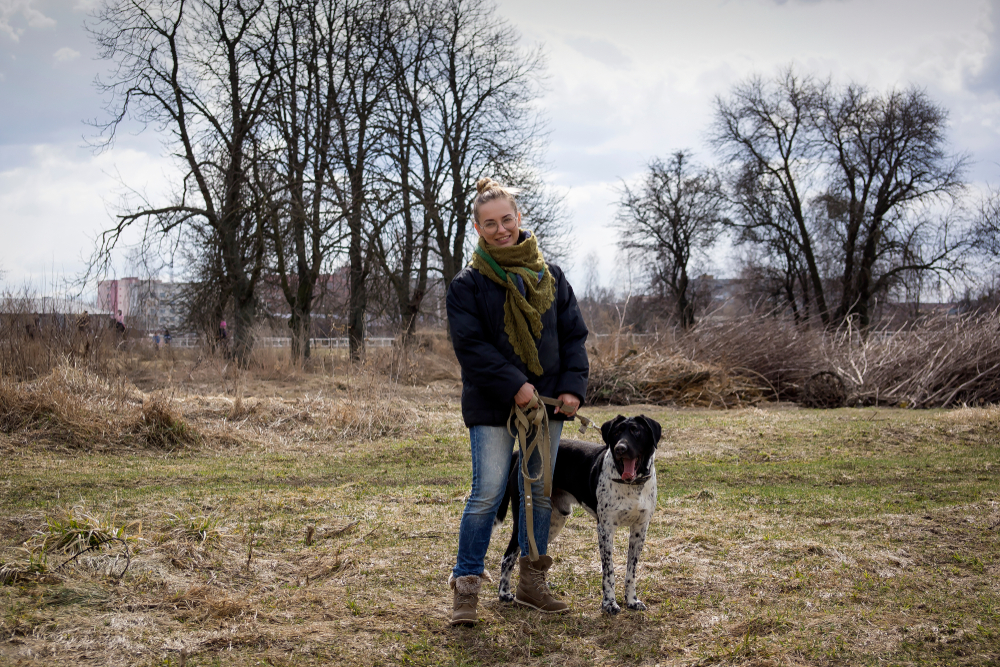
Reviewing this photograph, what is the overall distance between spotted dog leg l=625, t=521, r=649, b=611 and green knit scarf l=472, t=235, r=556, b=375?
3.31 feet

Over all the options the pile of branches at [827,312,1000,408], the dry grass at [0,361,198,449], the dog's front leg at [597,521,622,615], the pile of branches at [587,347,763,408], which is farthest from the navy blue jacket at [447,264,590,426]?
the pile of branches at [827,312,1000,408]

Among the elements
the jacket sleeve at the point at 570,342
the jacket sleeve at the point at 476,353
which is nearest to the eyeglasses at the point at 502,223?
the jacket sleeve at the point at 476,353

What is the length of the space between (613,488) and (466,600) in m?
0.93

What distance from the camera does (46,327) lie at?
12.1m

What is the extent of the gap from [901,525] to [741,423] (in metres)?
6.95

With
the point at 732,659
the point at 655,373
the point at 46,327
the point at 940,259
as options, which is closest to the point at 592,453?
the point at 732,659

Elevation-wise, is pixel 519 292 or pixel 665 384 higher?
pixel 519 292

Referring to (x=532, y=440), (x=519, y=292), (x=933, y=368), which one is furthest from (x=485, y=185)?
(x=933, y=368)

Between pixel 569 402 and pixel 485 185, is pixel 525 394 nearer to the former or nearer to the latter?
Result: pixel 569 402

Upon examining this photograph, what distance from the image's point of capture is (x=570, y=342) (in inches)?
165

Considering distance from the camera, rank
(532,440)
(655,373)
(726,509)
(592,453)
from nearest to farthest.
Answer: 1. (532,440)
2. (592,453)
3. (726,509)
4. (655,373)

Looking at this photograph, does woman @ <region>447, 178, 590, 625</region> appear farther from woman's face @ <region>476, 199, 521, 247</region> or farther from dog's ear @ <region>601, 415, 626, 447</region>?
dog's ear @ <region>601, 415, 626, 447</region>

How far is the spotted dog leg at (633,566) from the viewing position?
4121 millimetres

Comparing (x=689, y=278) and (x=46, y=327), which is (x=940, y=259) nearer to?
(x=689, y=278)
